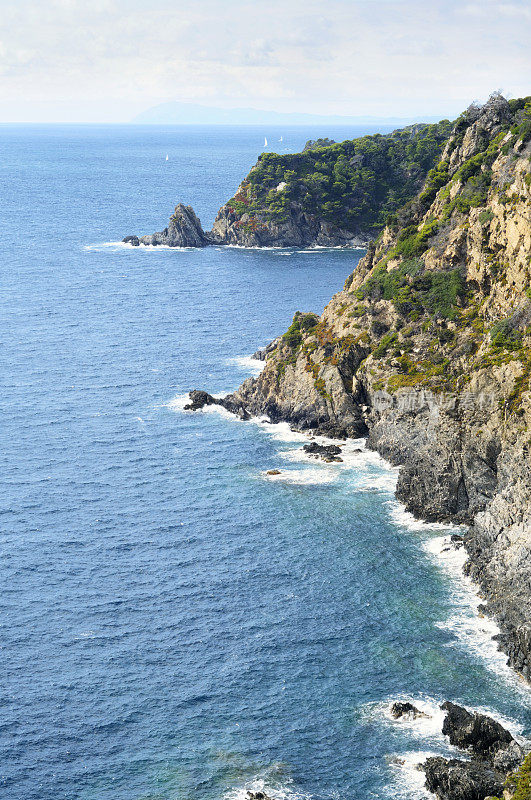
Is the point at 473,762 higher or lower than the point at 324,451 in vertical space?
lower

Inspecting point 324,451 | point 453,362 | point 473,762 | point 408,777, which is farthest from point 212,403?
point 473,762

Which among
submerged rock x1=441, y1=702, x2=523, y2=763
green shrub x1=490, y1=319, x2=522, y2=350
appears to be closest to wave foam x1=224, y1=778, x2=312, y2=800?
submerged rock x1=441, y1=702, x2=523, y2=763

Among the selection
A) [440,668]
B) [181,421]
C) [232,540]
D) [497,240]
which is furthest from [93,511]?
[497,240]

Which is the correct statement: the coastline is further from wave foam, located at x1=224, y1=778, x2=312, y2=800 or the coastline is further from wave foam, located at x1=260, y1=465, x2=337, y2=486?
wave foam, located at x1=260, y1=465, x2=337, y2=486

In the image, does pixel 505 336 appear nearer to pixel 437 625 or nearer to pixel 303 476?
pixel 303 476

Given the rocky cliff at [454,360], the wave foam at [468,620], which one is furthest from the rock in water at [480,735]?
the rocky cliff at [454,360]
